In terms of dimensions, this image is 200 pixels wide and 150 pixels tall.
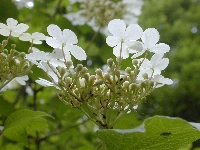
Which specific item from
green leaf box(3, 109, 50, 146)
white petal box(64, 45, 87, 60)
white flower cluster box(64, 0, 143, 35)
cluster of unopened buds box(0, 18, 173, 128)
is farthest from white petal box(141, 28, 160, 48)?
white flower cluster box(64, 0, 143, 35)

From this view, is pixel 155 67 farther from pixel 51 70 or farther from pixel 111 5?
pixel 111 5

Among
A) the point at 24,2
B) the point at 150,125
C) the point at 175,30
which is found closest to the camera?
the point at 150,125

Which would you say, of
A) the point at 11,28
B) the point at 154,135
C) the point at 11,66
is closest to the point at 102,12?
the point at 11,28

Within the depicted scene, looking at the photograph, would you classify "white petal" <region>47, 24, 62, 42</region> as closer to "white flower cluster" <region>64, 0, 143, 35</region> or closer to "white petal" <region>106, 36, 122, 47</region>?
"white petal" <region>106, 36, 122, 47</region>

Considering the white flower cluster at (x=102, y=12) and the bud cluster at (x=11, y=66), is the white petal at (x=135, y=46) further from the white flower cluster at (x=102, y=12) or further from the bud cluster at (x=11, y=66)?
the white flower cluster at (x=102, y=12)

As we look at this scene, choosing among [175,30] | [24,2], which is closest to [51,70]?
[24,2]

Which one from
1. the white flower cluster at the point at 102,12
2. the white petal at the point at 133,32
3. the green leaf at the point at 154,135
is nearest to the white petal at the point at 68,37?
the white petal at the point at 133,32

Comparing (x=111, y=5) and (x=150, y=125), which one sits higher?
(x=111, y=5)
